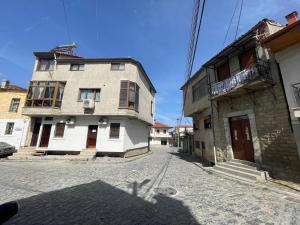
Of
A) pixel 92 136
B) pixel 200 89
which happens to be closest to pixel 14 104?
pixel 92 136

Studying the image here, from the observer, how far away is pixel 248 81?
8.01 meters

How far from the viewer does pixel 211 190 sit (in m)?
6.25

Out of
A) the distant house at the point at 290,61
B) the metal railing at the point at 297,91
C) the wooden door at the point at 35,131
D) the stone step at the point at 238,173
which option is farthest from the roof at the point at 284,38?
the wooden door at the point at 35,131

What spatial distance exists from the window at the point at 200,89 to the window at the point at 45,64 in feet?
52.4

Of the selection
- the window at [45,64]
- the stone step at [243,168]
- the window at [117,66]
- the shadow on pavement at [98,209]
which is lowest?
the shadow on pavement at [98,209]

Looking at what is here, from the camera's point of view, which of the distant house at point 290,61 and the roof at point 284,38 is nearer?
the roof at point 284,38

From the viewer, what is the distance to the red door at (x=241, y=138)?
344 inches

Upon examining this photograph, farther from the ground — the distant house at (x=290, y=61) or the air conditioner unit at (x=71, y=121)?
the distant house at (x=290, y=61)

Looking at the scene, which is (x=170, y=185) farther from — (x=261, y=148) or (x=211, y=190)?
(x=261, y=148)

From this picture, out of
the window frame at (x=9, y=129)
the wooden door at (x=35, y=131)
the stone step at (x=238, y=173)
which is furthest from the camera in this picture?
the window frame at (x=9, y=129)

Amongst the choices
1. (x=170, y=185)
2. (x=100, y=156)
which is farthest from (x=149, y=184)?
(x=100, y=156)

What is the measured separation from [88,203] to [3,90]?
22.5 m

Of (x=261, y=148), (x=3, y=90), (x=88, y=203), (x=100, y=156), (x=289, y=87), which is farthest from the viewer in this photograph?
(x=3, y=90)

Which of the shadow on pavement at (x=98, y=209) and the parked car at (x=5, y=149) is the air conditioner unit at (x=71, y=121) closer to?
the parked car at (x=5, y=149)
